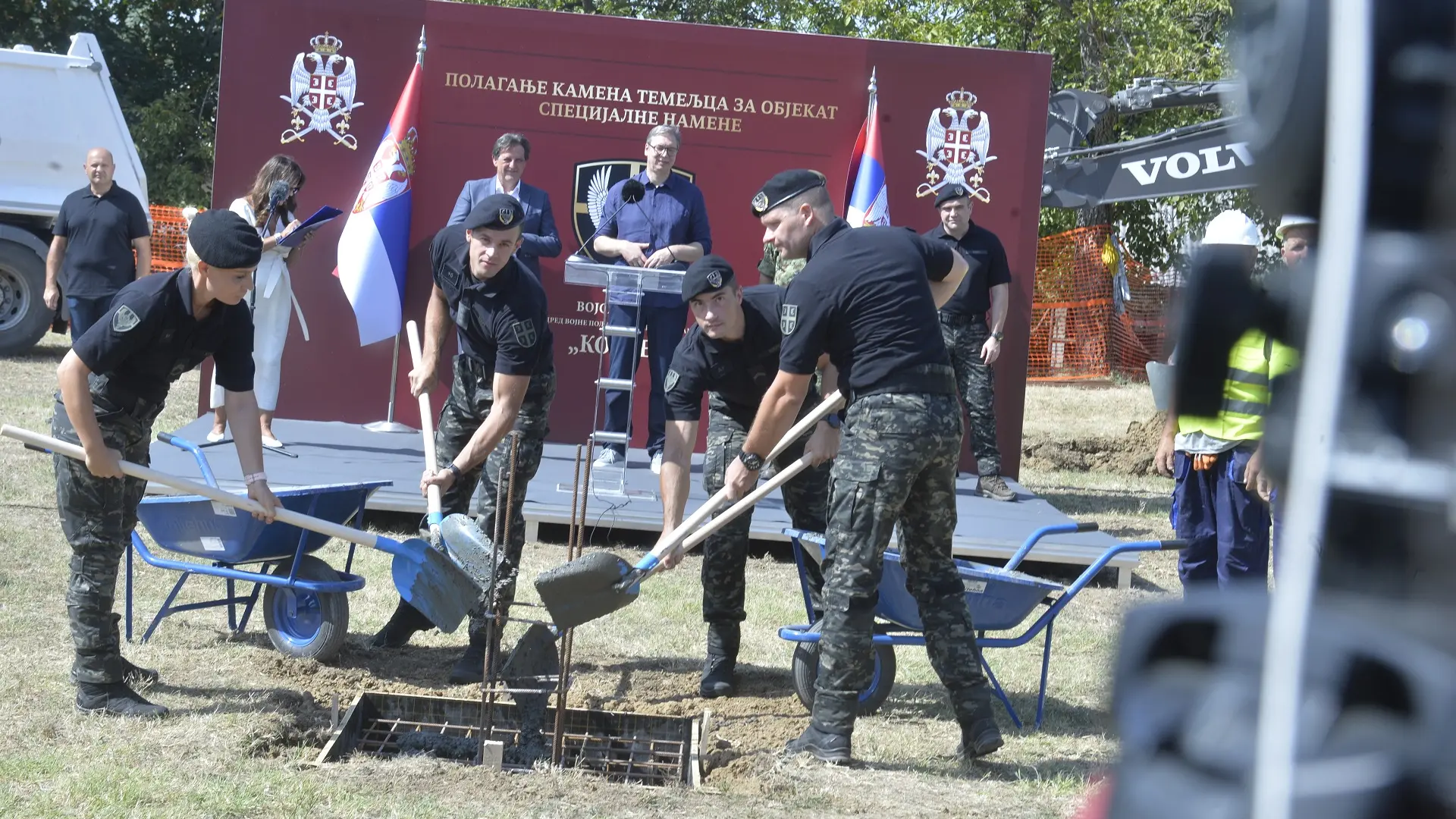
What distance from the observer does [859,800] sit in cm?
422

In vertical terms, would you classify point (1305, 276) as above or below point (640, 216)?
below

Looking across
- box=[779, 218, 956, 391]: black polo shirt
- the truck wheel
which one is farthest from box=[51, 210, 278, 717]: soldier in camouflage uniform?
the truck wheel

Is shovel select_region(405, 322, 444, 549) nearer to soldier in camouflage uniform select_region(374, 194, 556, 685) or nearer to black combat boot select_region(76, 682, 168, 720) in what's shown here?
soldier in camouflage uniform select_region(374, 194, 556, 685)

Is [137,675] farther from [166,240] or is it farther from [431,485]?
[166,240]

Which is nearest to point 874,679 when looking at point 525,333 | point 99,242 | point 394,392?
point 525,333

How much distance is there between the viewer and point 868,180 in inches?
349

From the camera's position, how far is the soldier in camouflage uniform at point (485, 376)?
516cm

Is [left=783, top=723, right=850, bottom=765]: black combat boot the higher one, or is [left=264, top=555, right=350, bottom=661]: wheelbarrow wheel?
[left=264, top=555, right=350, bottom=661]: wheelbarrow wheel

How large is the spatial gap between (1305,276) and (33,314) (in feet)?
46.7

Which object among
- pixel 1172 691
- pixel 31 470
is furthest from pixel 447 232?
pixel 1172 691

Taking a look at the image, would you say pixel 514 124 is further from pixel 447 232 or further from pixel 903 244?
pixel 903 244

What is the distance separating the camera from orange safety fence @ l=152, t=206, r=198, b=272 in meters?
16.7

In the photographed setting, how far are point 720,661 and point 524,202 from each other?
3.67m

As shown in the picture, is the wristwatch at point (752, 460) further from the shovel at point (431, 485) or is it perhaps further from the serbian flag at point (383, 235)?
the serbian flag at point (383, 235)
